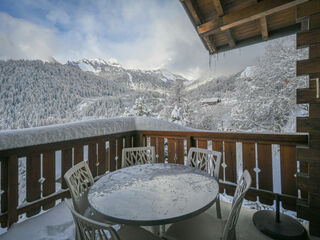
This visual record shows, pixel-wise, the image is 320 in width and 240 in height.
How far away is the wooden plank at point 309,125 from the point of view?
1647mm

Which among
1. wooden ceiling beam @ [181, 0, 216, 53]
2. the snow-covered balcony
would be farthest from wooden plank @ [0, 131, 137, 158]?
wooden ceiling beam @ [181, 0, 216, 53]

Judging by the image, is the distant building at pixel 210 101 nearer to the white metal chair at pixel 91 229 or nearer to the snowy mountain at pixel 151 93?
the snowy mountain at pixel 151 93

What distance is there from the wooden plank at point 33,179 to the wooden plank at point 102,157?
891mm

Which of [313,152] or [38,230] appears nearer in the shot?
[313,152]

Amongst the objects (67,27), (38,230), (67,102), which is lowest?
(38,230)

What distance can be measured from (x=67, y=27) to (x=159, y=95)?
809 centimetres

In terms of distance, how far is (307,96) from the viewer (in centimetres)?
168

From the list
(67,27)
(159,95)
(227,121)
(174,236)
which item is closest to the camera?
(174,236)

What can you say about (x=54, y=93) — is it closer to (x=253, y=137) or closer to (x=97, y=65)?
(x=97, y=65)

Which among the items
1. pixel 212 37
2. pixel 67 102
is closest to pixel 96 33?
A: pixel 67 102

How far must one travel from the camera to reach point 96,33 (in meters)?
7.23

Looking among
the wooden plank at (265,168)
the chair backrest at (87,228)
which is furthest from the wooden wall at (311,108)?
the chair backrest at (87,228)

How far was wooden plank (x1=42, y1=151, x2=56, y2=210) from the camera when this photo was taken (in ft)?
7.13

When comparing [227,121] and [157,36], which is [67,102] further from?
[227,121]
